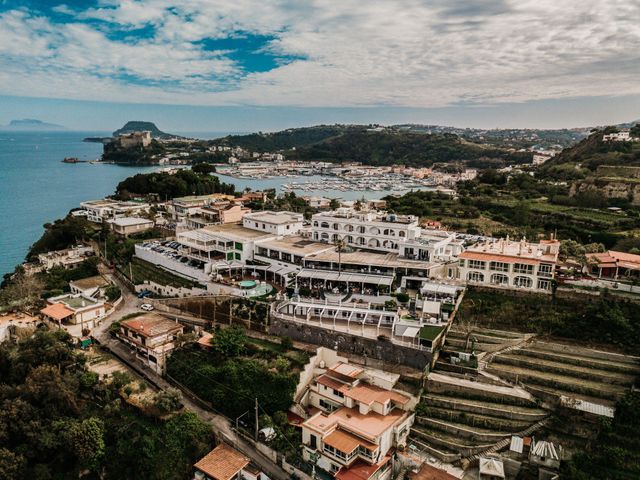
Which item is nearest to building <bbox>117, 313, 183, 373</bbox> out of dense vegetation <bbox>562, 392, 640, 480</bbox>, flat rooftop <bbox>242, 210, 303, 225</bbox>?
flat rooftop <bbox>242, 210, 303, 225</bbox>

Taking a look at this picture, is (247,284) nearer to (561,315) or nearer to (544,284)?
(544,284)

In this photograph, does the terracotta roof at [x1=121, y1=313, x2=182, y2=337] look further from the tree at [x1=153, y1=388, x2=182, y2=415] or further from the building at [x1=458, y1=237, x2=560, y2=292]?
the building at [x1=458, y1=237, x2=560, y2=292]

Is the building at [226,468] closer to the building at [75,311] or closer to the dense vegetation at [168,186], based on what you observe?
the building at [75,311]

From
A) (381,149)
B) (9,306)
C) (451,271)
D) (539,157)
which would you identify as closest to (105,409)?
(9,306)

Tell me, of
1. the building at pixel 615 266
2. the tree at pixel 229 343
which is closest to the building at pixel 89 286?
the tree at pixel 229 343

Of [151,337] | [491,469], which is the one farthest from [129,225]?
[491,469]

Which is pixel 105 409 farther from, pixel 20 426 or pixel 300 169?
pixel 300 169
